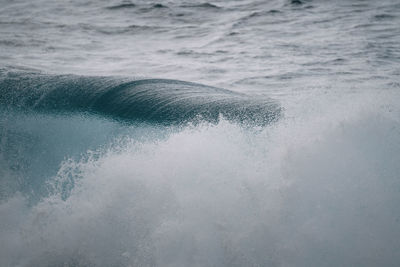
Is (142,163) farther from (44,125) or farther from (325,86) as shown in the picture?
(325,86)

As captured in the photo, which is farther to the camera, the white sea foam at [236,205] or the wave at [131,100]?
the wave at [131,100]

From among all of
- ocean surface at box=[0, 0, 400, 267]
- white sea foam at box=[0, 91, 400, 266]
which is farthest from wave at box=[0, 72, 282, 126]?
white sea foam at box=[0, 91, 400, 266]

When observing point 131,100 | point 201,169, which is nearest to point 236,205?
point 201,169

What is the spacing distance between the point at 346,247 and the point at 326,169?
558 millimetres

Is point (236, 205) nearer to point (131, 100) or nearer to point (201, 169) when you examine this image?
point (201, 169)

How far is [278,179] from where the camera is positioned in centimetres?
292

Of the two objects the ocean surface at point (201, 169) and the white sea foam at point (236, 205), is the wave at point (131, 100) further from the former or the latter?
the white sea foam at point (236, 205)

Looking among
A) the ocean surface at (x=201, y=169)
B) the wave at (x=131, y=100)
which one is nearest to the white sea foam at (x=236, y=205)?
the ocean surface at (x=201, y=169)

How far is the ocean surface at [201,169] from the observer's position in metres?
2.70

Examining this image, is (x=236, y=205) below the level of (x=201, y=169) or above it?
below

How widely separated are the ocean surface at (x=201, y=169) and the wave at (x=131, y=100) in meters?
0.02

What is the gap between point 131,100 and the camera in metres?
4.76

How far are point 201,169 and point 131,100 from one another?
1.98 m

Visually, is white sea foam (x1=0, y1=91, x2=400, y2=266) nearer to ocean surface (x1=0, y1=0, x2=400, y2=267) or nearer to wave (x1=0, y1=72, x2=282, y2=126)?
ocean surface (x1=0, y1=0, x2=400, y2=267)
